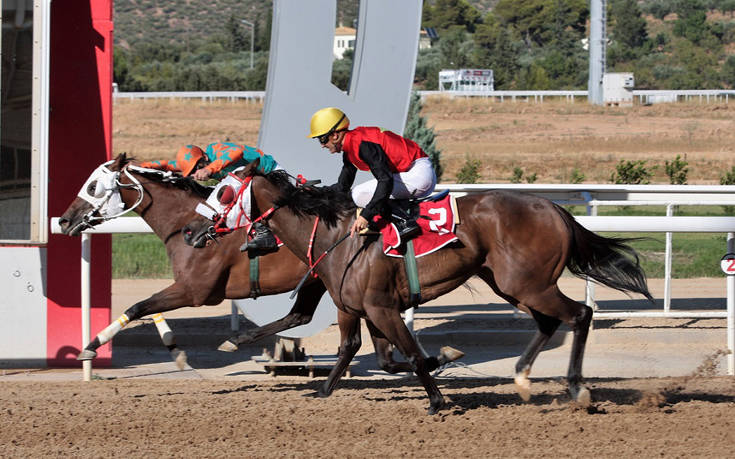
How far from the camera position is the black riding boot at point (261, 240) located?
5.59 metres

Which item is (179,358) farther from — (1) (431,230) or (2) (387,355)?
(1) (431,230)

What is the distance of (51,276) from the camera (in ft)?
23.4

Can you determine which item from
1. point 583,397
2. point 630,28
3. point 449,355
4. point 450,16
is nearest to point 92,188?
point 449,355

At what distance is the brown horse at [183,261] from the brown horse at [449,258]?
2.20 ft

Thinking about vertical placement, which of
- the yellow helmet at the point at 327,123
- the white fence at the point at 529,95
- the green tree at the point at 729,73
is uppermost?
the green tree at the point at 729,73

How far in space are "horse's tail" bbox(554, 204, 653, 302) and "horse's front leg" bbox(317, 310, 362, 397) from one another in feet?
4.28

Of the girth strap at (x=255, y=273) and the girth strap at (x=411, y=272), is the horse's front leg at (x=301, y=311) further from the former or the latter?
the girth strap at (x=411, y=272)

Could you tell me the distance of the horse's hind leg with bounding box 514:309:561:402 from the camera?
553 cm

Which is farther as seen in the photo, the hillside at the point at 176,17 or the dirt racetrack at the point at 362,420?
the hillside at the point at 176,17

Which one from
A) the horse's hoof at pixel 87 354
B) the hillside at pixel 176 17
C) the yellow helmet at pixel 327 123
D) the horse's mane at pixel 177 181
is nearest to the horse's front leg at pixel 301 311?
the horse's hoof at pixel 87 354

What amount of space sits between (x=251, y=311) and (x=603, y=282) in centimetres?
255

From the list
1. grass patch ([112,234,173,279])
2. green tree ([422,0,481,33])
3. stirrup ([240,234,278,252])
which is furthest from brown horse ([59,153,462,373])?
green tree ([422,0,481,33])

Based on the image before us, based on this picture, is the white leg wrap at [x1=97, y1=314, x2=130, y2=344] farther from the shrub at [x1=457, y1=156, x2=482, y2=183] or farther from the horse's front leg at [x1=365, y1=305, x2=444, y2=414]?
the shrub at [x1=457, y1=156, x2=482, y2=183]

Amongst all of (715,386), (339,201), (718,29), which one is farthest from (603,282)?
(718,29)
